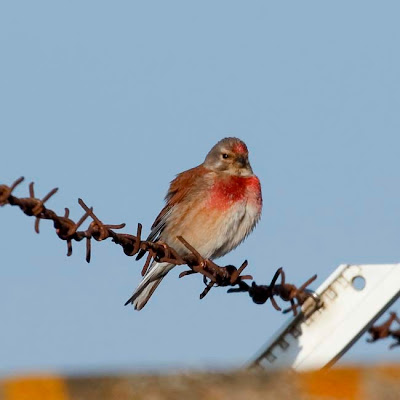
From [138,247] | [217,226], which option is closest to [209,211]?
[217,226]

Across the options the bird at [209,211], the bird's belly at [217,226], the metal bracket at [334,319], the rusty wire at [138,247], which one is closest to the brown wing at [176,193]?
the bird at [209,211]

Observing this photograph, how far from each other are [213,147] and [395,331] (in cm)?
472

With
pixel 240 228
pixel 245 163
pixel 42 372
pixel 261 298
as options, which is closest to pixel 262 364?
pixel 261 298

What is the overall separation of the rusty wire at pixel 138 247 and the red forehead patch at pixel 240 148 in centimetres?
265

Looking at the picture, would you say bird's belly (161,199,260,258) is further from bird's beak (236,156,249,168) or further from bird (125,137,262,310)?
bird's beak (236,156,249,168)

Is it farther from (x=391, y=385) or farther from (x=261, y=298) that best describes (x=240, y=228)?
(x=391, y=385)

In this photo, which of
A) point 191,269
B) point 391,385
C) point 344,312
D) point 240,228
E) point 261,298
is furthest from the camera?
point 240,228

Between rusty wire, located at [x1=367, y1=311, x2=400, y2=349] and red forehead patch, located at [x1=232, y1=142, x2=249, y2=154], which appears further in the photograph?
red forehead patch, located at [x1=232, y1=142, x2=249, y2=154]

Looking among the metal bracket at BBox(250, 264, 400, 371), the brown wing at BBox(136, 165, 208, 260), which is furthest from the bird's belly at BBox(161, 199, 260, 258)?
the metal bracket at BBox(250, 264, 400, 371)

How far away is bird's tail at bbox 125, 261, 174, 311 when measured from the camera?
27.5 ft

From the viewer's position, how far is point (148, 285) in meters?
8.48

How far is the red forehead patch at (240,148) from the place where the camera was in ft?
29.6

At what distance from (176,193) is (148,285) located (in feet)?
3.10

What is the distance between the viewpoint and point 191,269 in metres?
6.06
